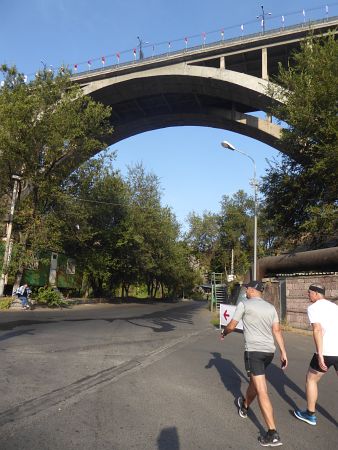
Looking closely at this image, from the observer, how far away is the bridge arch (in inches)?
1505

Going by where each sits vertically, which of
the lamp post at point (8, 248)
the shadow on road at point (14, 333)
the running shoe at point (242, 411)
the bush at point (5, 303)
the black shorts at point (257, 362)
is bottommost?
the running shoe at point (242, 411)

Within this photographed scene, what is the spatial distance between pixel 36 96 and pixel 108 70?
17.5m

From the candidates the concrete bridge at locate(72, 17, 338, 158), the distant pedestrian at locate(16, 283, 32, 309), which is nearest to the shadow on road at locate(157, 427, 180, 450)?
the distant pedestrian at locate(16, 283, 32, 309)

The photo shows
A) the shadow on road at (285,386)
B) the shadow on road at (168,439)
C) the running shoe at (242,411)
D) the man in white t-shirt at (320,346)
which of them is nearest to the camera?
the shadow on road at (168,439)

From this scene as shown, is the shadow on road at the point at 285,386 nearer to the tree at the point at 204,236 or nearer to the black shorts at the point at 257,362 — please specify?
the black shorts at the point at 257,362

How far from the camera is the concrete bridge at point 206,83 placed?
118 feet

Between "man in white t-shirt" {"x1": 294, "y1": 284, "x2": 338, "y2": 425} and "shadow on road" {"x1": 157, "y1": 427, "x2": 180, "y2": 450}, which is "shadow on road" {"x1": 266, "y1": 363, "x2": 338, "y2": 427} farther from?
"shadow on road" {"x1": 157, "y1": 427, "x2": 180, "y2": 450}

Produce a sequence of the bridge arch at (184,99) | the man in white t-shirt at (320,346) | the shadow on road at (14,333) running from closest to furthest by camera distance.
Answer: the man in white t-shirt at (320,346)
the shadow on road at (14,333)
the bridge arch at (184,99)

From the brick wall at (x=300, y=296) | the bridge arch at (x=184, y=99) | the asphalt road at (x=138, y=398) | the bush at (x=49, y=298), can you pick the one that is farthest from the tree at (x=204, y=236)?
the asphalt road at (x=138, y=398)

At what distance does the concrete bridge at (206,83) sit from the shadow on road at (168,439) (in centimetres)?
3178

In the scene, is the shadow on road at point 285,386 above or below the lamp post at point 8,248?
below

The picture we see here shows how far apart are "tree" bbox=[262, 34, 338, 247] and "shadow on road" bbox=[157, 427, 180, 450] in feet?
52.8

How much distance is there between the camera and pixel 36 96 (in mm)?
26375

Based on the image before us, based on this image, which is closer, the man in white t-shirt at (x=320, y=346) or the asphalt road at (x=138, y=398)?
the asphalt road at (x=138, y=398)
